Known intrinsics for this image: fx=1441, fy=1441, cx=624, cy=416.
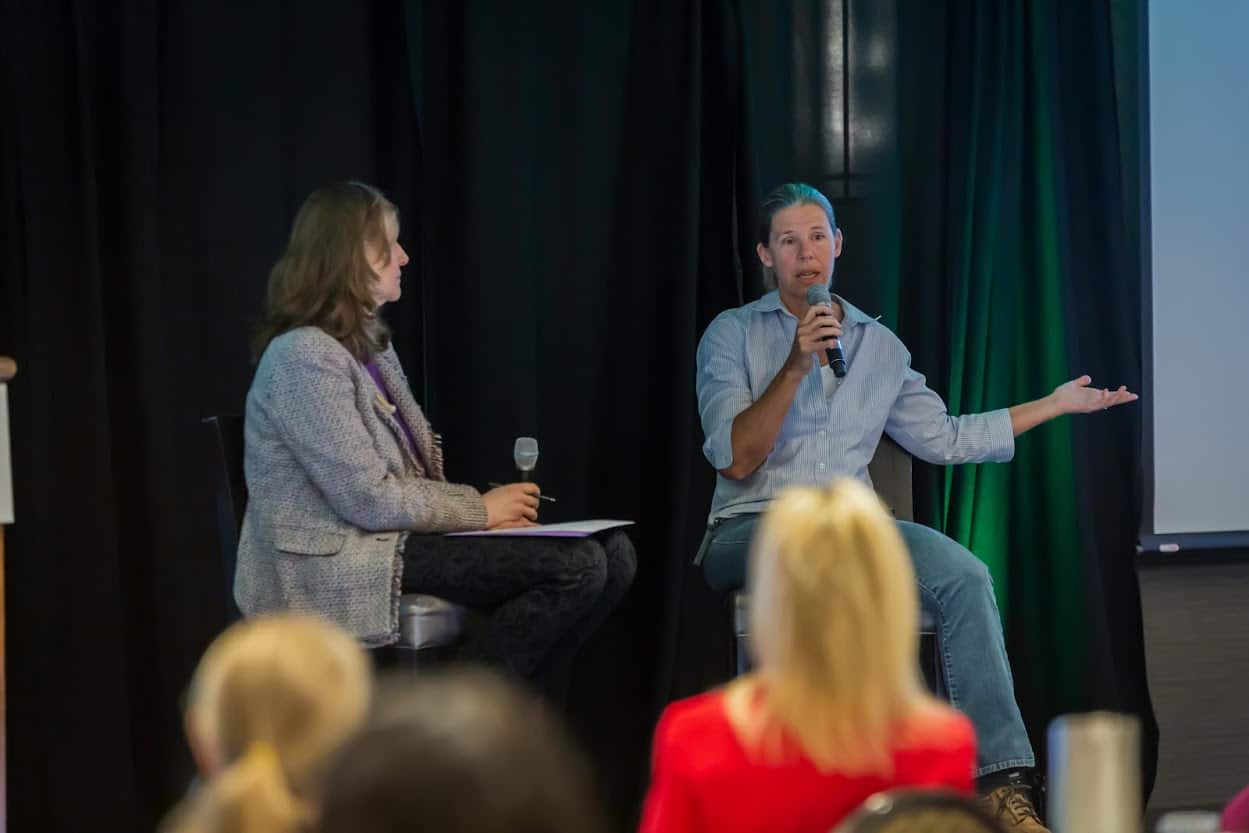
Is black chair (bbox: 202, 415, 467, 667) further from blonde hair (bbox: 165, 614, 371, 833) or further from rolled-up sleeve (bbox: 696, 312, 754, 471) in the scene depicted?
blonde hair (bbox: 165, 614, 371, 833)

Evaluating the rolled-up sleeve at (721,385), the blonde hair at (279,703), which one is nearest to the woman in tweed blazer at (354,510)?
the rolled-up sleeve at (721,385)

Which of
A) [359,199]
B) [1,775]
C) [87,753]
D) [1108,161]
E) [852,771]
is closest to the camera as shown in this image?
[852,771]

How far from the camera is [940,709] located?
139 cm

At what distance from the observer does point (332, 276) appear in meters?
2.70

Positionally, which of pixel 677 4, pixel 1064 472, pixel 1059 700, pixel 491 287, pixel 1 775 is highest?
pixel 677 4

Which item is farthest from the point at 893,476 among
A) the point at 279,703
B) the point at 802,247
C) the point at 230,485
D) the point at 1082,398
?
the point at 279,703

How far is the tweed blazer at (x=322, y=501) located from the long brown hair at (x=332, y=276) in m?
0.07

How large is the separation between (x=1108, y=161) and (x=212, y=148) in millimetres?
2199

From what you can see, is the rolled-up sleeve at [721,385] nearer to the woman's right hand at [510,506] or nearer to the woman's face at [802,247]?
the woman's face at [802,247]

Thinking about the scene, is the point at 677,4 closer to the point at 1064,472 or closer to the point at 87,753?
the point at 1064,472

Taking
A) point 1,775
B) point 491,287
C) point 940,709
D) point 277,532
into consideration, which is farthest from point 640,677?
point 940,709

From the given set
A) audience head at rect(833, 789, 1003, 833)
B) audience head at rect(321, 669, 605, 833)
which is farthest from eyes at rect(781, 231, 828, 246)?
audience head at rect(321, 669, 605, 833)

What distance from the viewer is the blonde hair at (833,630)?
1.27m

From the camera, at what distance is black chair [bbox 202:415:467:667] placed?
2.59m
